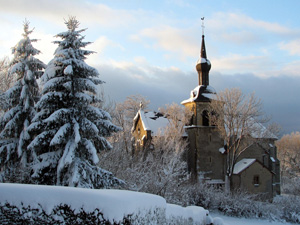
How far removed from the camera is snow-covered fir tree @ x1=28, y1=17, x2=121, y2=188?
1268cm

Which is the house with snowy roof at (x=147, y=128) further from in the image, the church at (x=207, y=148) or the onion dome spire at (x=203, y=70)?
the onion dome spire at (x=203, y=70)

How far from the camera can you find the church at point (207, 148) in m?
35.2

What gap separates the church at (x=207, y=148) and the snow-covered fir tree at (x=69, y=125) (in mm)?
21647

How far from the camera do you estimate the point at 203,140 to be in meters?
37.4

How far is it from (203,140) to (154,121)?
635 cm

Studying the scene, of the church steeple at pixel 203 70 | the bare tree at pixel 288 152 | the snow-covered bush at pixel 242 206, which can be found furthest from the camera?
the bare tree at pixel 288 152

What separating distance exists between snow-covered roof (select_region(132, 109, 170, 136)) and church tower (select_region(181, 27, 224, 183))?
3228mm

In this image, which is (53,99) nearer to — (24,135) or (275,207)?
(24,135)

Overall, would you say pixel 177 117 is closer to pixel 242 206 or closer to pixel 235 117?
pixel 235 117

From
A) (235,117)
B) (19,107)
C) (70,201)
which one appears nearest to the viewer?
(70,201)

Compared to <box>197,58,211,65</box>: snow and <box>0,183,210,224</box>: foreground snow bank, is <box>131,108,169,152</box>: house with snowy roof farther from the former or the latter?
<box>0,183,210,224</box>: foreground snow bank

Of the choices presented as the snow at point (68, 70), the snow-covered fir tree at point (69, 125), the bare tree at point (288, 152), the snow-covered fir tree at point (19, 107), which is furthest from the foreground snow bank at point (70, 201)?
the bare tree at point (288, 152)

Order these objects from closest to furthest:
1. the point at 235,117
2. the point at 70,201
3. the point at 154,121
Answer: the point at 70,201 → the point at 235,117 → the point at 154,121

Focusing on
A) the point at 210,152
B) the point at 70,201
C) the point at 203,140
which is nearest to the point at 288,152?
the point at 210,152
